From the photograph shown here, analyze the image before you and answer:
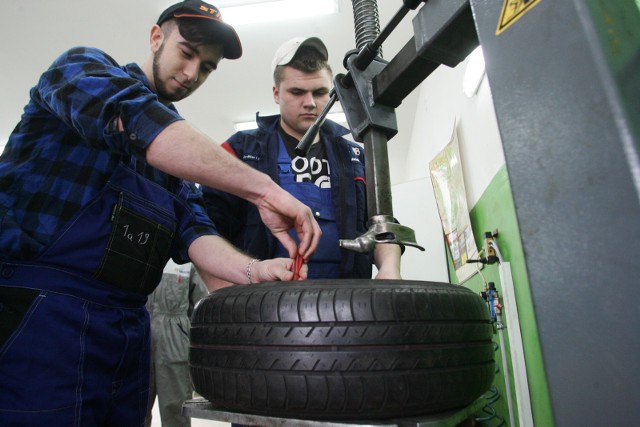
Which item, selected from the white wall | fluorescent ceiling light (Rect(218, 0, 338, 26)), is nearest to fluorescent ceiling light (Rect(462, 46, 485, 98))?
the white wall

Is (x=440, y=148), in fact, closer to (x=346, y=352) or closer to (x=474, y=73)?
(x=474, y=73)

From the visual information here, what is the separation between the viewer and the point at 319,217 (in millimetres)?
1050

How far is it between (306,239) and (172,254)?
56cm

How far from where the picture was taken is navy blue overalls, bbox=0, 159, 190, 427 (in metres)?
0.68

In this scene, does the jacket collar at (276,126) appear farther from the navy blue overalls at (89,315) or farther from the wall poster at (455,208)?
the wall poster at (455,208)

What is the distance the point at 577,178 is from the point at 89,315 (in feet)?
2.77

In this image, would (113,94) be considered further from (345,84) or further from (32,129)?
(345,84)

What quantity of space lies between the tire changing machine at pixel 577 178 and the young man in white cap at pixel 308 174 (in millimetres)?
672

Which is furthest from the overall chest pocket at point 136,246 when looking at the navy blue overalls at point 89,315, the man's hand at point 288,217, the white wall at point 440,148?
the white wall at point 440,148

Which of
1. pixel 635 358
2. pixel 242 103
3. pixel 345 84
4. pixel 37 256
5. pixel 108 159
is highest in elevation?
pixel 242 103

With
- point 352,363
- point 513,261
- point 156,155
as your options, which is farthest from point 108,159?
point 513,261

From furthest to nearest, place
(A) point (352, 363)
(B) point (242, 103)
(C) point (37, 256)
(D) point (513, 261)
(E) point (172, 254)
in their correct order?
(B) point (242, 103) → (D) point (513, 261) → (E) point (172, 254) → (C) point (37, 256) → (A) point (352, 363)

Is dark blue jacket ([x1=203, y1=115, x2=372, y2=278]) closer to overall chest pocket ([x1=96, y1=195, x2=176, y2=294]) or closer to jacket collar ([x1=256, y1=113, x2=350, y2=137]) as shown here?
jacket collar ([x1=256, y1=113, x2=350, y2=137])

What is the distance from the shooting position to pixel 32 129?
2.57 ft
